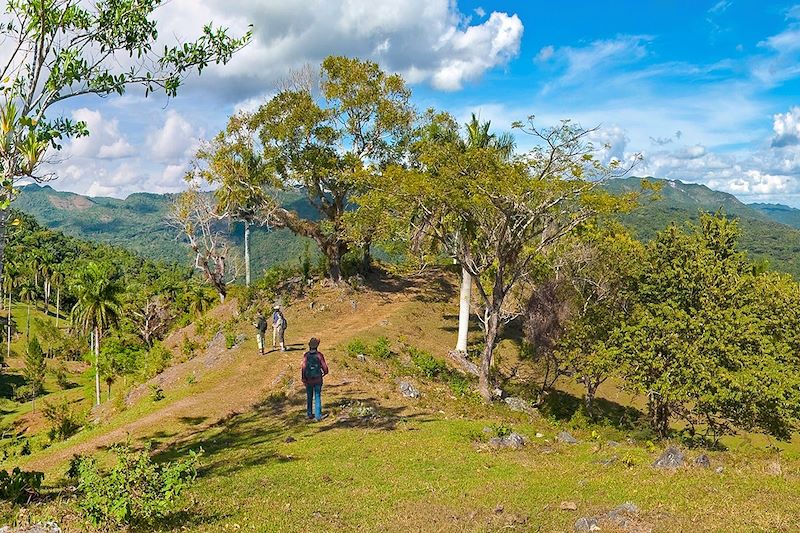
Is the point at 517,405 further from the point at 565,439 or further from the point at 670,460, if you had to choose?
the point at 670,460

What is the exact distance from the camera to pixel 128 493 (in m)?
8.68

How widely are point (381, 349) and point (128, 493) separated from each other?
69.2ft

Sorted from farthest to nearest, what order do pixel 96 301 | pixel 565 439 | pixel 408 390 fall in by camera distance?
pixel 96 301
pixel 408 390
pixel 565 439

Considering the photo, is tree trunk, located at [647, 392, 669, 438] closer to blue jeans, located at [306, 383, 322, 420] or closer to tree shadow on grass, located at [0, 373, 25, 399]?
blue jeans, located at [306, 383, 322, 420]

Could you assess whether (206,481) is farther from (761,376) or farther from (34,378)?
(34,378)

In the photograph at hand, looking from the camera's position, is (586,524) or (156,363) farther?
(156,363)

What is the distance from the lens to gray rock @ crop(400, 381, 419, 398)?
76.7ft

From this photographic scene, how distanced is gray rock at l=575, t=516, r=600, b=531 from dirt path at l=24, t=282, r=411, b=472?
12.3 metres

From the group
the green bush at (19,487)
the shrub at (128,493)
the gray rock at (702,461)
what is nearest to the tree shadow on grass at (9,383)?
the green bush at (19,487)

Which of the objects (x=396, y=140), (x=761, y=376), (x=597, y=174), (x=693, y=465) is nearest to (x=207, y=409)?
(x=693, y=465)

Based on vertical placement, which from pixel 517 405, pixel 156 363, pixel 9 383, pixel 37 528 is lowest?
pixel 9 383

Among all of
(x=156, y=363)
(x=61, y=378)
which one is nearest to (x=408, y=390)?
(x=156, y=363)

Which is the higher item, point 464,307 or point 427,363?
point 464,307

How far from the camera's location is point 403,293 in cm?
4559
